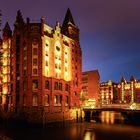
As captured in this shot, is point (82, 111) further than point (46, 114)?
Yes

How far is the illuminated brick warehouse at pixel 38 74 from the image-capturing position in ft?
320

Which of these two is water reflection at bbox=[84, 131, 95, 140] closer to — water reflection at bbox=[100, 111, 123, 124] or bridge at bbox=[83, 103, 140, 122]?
water reflection at bbox=[100, 111, 123, 124]

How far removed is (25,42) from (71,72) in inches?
1064

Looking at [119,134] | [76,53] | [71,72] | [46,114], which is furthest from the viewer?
[76,53]

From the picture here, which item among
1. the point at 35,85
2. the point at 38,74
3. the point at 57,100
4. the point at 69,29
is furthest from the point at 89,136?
the point at 69,29

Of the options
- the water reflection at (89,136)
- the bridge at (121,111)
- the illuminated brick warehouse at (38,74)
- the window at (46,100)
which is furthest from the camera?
the bridge at (121,111)

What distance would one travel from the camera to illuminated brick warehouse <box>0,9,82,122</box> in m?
97.5

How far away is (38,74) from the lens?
98.6 m

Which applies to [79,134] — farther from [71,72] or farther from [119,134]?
[71,72]

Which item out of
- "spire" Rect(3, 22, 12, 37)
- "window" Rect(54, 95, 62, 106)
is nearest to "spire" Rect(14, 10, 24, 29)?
"spire" Rect(3, 22, 12, 37)

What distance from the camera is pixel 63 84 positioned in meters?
110

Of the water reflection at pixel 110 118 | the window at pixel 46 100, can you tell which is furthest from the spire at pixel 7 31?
the water reflection at pixel 110 118

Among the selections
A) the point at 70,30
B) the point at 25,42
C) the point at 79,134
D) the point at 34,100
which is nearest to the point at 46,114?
the point at 34,100

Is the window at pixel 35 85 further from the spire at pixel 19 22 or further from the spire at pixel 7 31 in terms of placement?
the spire at pixel 7 31
